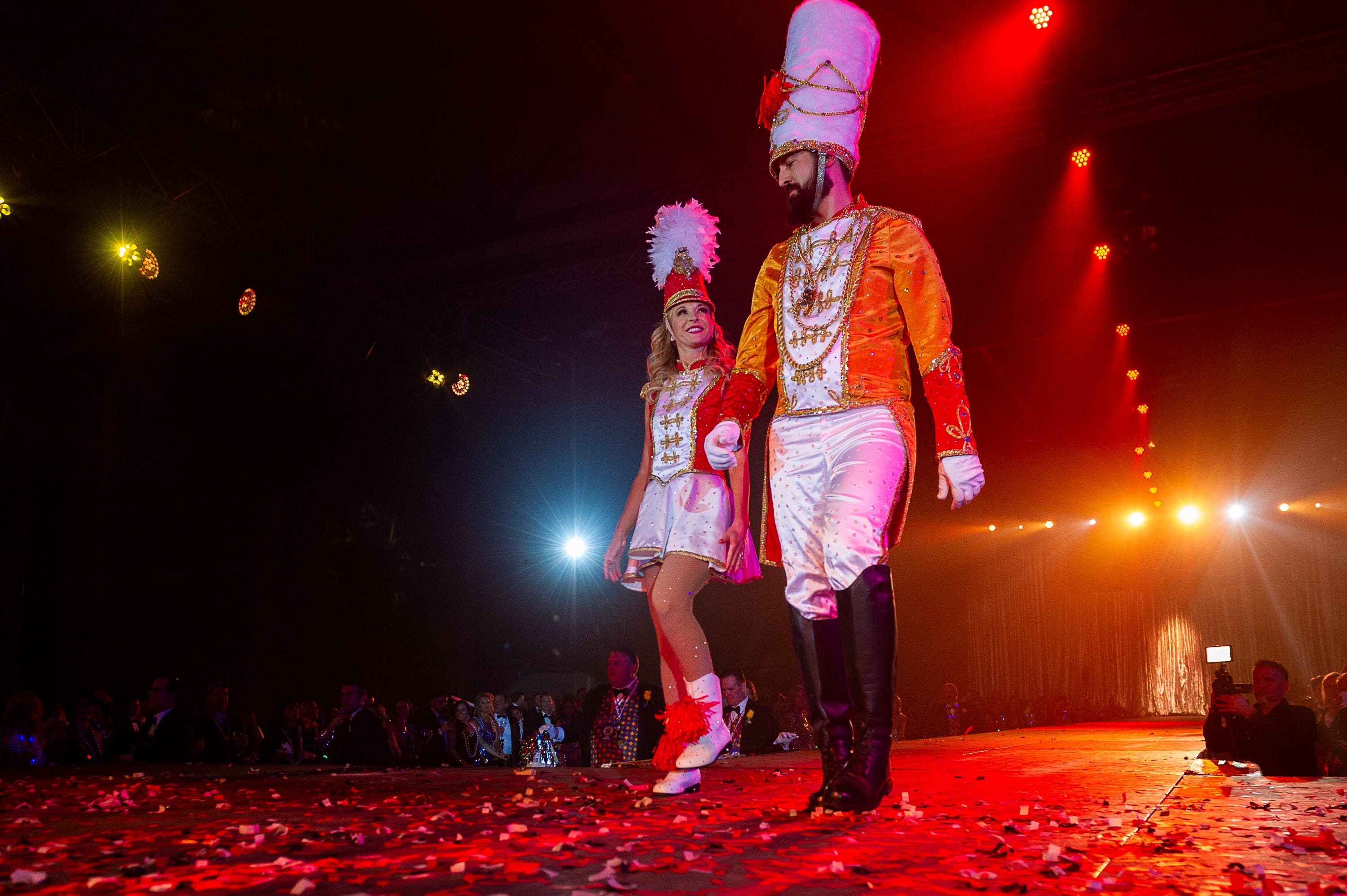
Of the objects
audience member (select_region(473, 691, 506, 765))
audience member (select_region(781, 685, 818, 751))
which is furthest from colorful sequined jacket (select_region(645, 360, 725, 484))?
audience member (select_region(473, 691, 506, 765))

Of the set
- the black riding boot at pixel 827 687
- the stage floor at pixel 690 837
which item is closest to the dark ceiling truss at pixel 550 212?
the stage floor at pixel 690 837

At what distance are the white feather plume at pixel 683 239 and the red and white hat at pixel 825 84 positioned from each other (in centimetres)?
104

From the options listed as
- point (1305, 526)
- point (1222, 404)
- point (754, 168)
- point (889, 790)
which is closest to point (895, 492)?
point (889, 790)

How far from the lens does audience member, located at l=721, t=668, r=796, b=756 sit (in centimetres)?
787

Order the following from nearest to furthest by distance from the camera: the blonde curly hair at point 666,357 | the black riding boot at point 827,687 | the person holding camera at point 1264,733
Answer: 1. the black riding boot at point 827,687
2. the blonde curly hair at point 666,357
3. the person holding camera at point 1264,733

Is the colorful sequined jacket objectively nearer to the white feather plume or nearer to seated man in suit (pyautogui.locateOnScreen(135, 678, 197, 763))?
the white feather plume

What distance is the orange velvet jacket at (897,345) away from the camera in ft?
8.65

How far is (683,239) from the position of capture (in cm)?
412

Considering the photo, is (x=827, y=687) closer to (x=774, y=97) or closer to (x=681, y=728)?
(x=681, y=728)

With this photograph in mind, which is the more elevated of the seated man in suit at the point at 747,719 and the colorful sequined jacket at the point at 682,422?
the colorful sequined jacket at the point at 682,422

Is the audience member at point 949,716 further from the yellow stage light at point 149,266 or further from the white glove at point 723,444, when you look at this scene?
the white glove at point 723,444

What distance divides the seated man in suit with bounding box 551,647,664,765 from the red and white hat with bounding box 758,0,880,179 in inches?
185

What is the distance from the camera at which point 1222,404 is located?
652 inches

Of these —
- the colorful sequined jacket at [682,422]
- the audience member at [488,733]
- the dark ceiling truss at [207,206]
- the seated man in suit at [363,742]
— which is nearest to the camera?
the colorful sequined jacket at [682,422]
